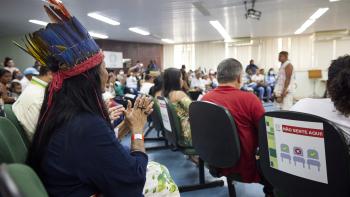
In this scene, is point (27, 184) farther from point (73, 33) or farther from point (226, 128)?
point (226, 128)

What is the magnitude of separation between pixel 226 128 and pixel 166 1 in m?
5.03

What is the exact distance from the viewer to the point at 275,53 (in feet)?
41.4

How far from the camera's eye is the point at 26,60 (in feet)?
38.1

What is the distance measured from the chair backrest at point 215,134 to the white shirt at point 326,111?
0.41m

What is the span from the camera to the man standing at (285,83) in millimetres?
4797

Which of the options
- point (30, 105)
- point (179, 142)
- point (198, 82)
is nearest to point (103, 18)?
point (198, 82)

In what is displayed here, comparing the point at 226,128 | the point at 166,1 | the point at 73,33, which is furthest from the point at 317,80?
the point at 73,33

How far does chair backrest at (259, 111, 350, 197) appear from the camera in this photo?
109 cm

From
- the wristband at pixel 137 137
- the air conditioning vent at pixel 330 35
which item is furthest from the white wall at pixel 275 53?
the wristband at pixel 137 137

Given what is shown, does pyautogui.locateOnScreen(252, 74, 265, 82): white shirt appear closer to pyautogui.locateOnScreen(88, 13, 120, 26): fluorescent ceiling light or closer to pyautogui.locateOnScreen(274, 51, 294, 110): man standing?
pyautogui.locateOnScreen(88, 13, 120, 26): fluorescent ceiling light

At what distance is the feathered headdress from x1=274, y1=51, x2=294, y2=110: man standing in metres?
4.37

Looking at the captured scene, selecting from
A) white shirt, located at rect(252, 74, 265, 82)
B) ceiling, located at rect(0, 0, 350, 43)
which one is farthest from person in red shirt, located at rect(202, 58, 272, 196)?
white shirt, located at rect(252, 74, 265, 82)

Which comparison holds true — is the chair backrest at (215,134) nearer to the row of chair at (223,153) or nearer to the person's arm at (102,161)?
the row of chair at (223,153)

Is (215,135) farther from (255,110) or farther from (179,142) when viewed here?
(179,142)
